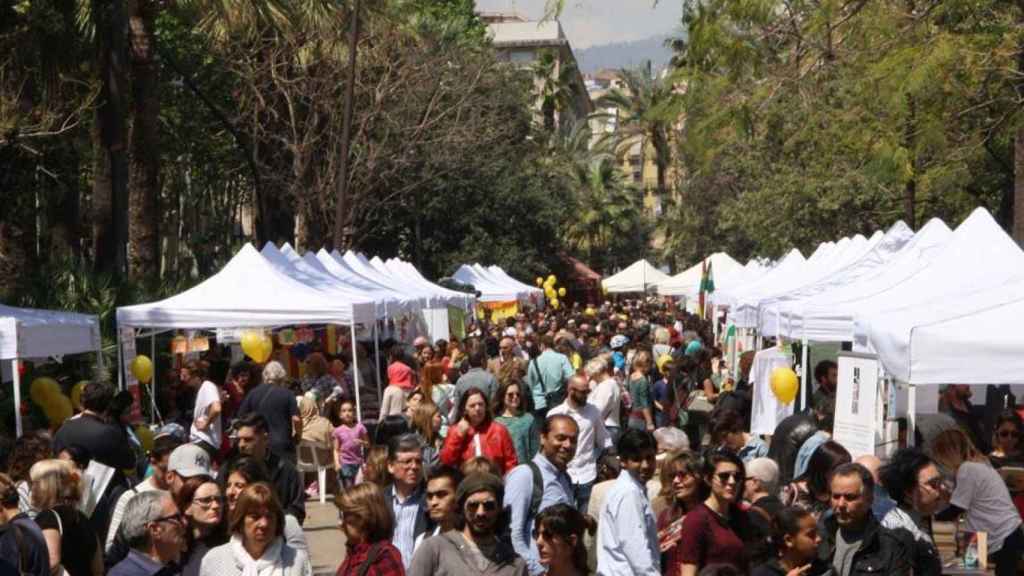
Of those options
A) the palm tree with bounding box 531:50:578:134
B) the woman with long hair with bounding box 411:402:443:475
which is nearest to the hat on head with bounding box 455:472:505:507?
the woman with long hair with bounding box 411:402:443:475

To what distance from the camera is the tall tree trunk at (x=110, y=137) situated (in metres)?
22.5

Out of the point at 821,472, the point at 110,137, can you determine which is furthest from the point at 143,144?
the point at 821,472

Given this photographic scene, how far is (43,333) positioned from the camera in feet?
45.0

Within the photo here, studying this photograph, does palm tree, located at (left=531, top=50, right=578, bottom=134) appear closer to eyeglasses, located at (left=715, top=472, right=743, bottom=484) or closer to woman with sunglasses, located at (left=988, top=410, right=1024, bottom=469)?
woman with sunglasses, located at (left=988, top=410, right=1024, bottom=469)

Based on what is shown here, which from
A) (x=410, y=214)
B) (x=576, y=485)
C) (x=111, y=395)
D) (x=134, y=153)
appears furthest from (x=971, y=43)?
(x=410, y=214)

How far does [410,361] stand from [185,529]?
40.9 ft

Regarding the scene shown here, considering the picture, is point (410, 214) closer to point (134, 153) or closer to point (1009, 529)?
point (134, 153)

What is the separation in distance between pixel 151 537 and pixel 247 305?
11.3 m

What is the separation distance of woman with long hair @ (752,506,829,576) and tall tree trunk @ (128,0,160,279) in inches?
683

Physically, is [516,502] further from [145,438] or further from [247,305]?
[247,305]

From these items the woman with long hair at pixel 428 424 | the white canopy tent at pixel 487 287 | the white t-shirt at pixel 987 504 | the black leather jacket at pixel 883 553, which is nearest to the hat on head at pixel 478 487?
the black leather jacket at pixel 883 553

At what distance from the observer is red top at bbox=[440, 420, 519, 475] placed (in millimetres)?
10414

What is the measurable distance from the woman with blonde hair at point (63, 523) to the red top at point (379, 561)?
1.41 m

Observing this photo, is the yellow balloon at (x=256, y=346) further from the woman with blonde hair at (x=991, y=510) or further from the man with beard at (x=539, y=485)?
the woman with blonde hair at (x=991, y=510)
